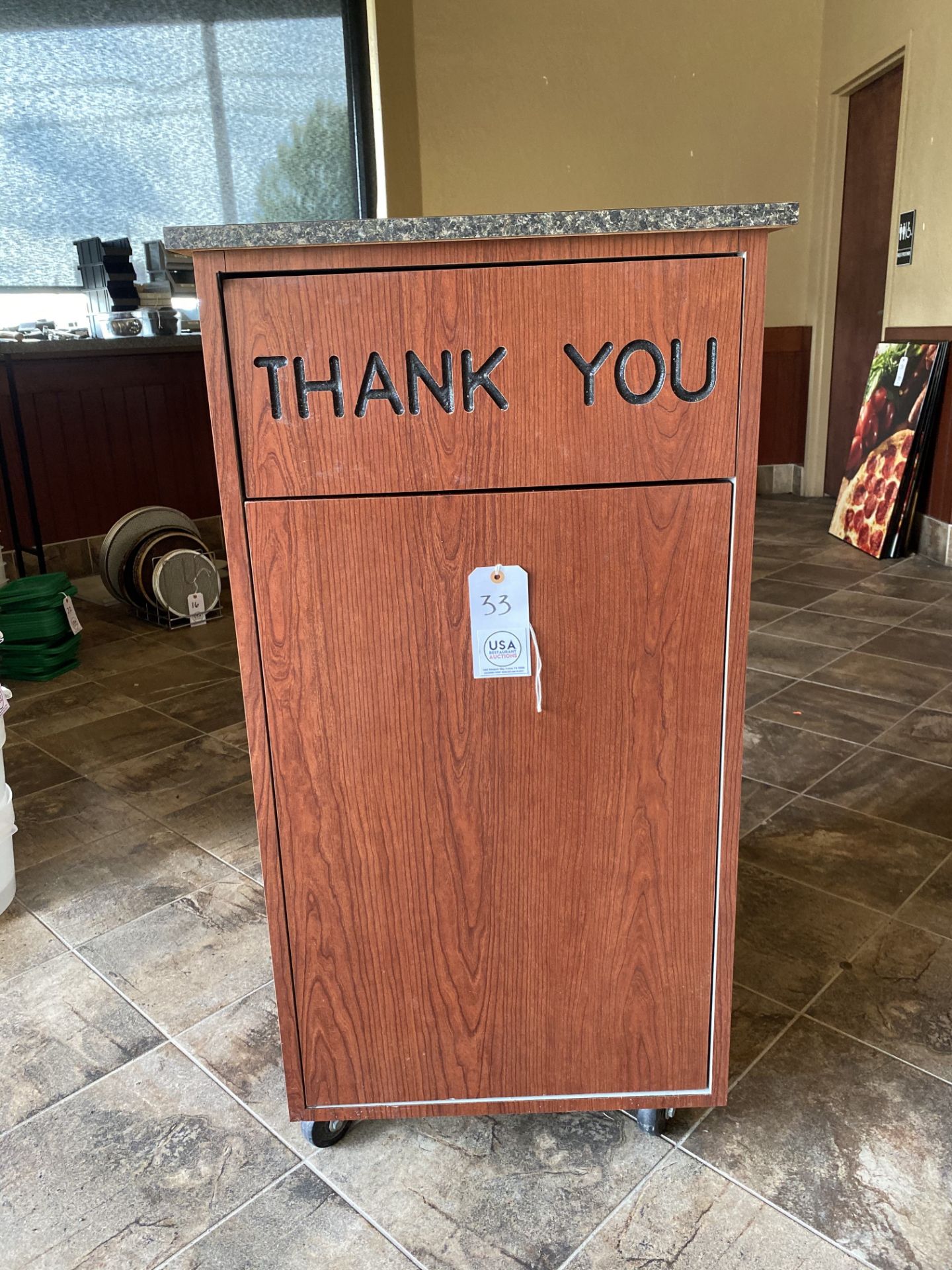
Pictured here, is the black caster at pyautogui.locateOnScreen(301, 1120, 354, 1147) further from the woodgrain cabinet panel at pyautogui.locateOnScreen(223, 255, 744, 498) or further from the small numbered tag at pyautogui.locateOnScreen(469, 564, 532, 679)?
the woodgrain cabinet panel at pyautogui.locateOnScreen(223, 255, 744, 498)

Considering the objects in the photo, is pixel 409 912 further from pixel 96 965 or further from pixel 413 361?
pixel 96 965

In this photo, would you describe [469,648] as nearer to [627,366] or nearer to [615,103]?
[627,366]

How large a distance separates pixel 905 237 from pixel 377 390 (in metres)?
4.55

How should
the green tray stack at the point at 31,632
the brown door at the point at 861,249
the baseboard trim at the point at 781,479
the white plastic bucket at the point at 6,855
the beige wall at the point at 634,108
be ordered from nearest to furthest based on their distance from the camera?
1. the white plastic bucket at the point at 6,855
2. the green tray stack at the point at 31,632
3. the brown door at the point at 861,249
4. the beige wall at the point at 634,108
5. the baseboard trim at the point at 781,479

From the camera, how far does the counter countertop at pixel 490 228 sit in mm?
929

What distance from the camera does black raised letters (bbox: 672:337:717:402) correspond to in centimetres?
99

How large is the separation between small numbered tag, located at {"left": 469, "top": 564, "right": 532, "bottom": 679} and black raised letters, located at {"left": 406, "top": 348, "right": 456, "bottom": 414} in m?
0.18

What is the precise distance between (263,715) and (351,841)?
0.19 meters

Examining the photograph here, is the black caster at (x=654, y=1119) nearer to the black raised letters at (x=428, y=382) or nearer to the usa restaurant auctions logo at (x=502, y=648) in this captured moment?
the usa restaurant auctions logo at (x=502, y=648)

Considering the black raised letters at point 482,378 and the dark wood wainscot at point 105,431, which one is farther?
the dark wood wainscot at point 105,431

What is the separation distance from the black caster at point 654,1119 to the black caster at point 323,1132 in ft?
1.32

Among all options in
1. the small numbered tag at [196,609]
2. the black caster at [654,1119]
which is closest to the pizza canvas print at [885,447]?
the small numbered tag at [196,609]

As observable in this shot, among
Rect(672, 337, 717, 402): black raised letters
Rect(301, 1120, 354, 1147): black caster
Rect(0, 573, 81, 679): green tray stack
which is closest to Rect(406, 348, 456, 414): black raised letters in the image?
Rect(672, 337, 717, 402): black raised letters

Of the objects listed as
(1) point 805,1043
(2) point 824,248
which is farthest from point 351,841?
(2) point 824,248
